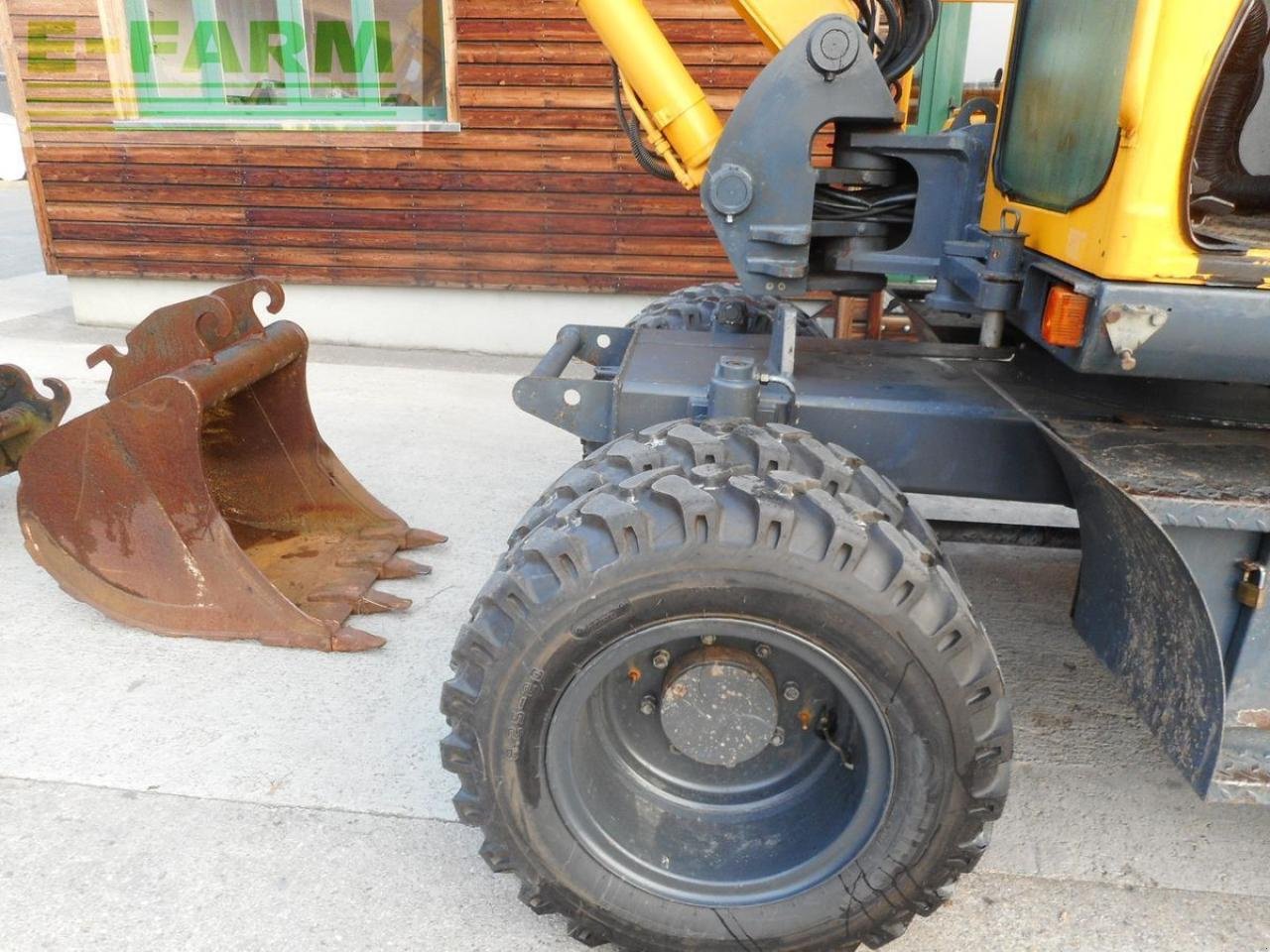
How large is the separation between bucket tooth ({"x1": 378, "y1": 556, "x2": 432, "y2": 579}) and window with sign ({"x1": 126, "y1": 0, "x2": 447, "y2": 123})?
435cm

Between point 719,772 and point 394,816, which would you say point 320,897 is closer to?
point 394,816

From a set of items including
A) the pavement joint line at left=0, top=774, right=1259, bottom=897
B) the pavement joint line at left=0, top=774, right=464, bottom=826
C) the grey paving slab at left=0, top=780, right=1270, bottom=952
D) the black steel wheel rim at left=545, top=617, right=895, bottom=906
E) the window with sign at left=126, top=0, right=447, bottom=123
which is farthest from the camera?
the window with sign at left=126, top=0, right=447, bottom=123

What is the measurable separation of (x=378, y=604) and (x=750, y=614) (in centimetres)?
191

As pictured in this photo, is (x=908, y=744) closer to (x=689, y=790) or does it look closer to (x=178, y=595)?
(x=689, y=790)

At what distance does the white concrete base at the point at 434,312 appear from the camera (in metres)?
7.06

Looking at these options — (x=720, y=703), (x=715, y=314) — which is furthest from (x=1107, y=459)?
(x=715, y=314)

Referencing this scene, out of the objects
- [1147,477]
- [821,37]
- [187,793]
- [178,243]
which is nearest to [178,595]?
[187,793]

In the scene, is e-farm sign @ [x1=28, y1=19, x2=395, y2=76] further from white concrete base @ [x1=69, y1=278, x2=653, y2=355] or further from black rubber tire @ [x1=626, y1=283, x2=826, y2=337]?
black rubber tire @ [x1=626, y1=283, x2=826, y2=337]

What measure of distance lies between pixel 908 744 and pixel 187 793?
1803mm

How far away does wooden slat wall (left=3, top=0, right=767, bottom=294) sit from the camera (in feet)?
21.2

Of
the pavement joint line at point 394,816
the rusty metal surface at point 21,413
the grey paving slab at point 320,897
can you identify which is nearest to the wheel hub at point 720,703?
the grey paving slab at point 320,897

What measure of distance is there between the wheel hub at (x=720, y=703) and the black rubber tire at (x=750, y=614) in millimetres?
237

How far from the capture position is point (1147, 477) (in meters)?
1.88

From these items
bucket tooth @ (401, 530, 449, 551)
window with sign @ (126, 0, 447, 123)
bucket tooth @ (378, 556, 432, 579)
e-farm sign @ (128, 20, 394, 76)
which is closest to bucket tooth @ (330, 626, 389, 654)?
bucket tooth @ (378, 556, 432, 579)
